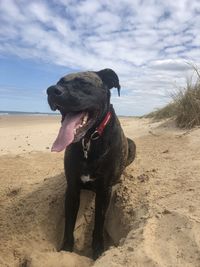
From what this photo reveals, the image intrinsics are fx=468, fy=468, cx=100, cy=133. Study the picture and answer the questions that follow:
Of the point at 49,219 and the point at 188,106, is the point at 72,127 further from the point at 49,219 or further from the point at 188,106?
the point at 188,106

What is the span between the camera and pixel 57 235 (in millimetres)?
5309

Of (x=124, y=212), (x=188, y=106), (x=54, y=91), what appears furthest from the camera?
(x=188, y=106)

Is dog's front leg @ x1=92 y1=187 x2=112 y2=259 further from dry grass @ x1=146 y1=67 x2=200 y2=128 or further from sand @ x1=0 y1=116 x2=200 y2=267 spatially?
dry grass @ x1=146 y1=67 x2=200 y2=128

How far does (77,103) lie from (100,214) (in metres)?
1.35

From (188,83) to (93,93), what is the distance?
4760mm

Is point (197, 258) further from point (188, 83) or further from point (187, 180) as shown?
point (188, 83)

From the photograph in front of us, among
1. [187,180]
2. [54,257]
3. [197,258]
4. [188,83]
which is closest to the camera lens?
[197,258]

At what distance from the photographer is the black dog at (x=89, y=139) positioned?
449cm

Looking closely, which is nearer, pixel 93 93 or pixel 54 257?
pixel 54 257

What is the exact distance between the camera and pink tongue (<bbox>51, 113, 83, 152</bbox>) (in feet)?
14.3

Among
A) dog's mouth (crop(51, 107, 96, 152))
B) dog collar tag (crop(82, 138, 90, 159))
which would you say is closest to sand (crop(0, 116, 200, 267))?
dog collar tag (crop(82, 138, 90, 159))

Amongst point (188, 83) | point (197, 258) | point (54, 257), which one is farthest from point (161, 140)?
point (197, 258)

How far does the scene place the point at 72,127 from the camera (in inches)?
177

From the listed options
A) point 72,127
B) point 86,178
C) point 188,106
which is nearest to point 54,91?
point 72,127
